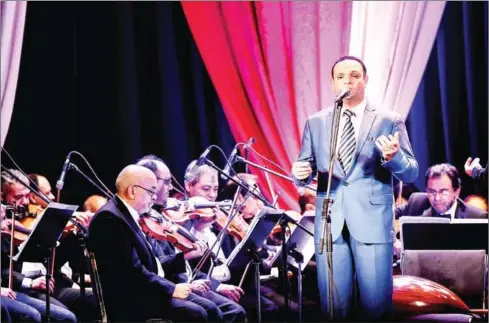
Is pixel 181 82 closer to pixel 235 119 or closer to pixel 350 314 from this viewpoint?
pixel 235 119

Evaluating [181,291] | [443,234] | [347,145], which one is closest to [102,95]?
[181,291]

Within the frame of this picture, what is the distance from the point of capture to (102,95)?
277 inches

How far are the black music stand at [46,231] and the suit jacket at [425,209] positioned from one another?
8.69ft

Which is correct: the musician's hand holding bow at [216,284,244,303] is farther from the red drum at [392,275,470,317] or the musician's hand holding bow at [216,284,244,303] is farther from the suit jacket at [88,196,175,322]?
the red drum at [392,275,470,317]

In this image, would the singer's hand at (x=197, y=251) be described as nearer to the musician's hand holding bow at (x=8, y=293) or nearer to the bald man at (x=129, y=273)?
the bald man at (x=129, y=273)

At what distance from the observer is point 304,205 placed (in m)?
6.70

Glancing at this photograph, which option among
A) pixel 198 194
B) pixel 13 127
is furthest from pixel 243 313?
pixel 13 127

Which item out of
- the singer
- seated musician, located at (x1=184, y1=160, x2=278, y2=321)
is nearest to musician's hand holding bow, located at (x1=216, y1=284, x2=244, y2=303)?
seated musician, located at (x1=184, y1=160, x2=278, y2=321)

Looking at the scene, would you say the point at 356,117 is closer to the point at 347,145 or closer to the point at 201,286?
the point at 347,145

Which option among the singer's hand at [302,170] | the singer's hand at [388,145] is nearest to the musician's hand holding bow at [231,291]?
the singer's hand at [302,170]

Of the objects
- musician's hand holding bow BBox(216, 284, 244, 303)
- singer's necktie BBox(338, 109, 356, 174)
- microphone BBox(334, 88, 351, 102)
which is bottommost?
musician's hand holding bow BBox(216, 284, 244, 303)

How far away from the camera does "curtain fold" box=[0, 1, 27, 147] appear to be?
20.5ft

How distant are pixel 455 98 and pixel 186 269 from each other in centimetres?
281

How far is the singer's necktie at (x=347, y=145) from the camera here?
160 inches
